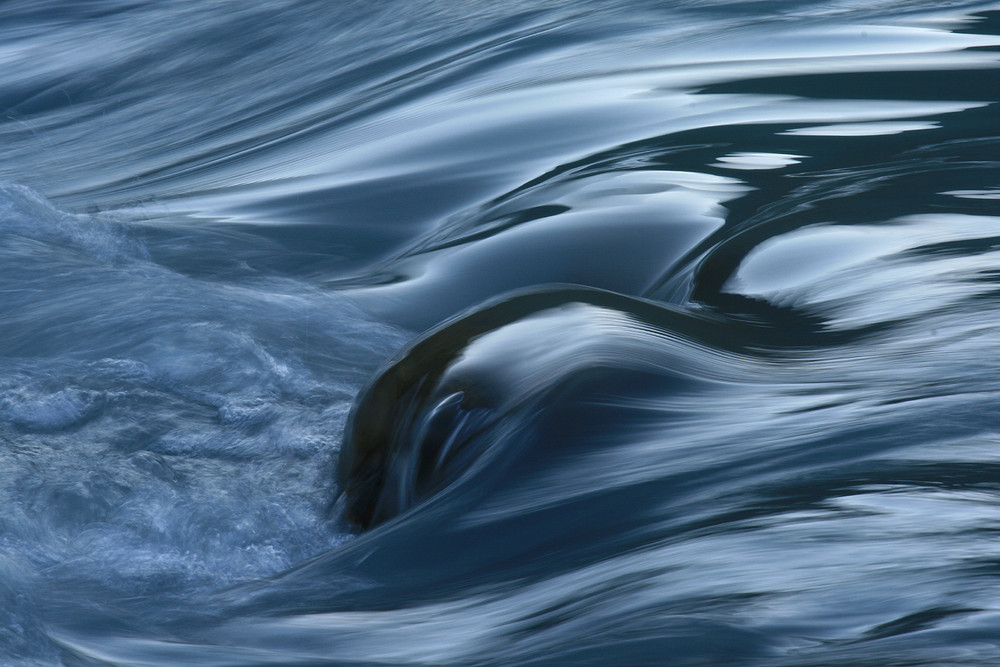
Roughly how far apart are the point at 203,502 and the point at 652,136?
2657 mm

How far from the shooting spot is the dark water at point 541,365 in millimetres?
1800

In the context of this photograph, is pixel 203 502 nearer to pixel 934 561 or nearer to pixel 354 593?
pixel 354 593

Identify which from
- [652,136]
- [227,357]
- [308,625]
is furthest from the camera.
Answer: [652,136]

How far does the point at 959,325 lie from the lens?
2.51 meters

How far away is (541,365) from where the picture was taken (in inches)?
96.3

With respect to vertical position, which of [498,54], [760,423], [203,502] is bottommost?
[203,502]

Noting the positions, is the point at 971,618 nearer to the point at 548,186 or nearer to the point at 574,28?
the point at 548,186

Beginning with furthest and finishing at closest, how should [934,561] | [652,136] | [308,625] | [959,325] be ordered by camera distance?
[652,136] → [959,325] → [308,625] → [934,561]

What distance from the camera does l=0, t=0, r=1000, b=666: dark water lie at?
180 cm

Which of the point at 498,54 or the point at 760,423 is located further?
the point at 498,54

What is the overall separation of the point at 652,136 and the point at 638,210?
0.89 m

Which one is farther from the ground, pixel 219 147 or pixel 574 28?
pixel 574 28

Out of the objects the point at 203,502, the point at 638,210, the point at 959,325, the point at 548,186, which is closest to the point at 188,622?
the point at 203,502

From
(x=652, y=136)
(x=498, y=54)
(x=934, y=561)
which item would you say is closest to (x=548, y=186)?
(x=652, y=136)
